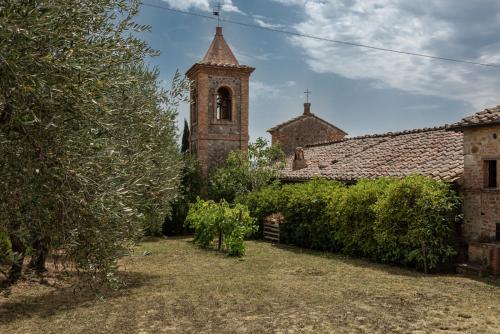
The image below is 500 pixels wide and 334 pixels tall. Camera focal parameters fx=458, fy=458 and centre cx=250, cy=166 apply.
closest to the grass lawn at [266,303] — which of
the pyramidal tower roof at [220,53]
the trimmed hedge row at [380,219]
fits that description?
the trimmed hedge row at [380,219]

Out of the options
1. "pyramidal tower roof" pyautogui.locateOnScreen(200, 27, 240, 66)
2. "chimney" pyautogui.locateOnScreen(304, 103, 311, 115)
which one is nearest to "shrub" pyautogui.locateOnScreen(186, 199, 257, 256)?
"pyramidal tower roof" pyautogui.locateOnScreen(200, 27, 240, 66)

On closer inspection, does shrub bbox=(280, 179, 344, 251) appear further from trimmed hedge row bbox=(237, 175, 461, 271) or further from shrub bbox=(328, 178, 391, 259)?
shrub bbox=(328, 178, 391, 259)

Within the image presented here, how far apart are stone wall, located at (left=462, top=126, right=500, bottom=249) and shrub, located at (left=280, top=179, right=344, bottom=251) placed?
4.45 metres

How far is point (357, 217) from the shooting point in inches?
607

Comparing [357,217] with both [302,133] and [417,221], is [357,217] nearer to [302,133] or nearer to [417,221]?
[417,221]

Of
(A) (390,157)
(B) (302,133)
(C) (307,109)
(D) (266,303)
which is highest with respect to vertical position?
(C) (307,109)

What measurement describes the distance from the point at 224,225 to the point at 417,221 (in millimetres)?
7074

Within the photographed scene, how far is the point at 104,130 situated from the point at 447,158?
42.2 ft

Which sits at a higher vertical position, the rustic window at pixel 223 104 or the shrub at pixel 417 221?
the rustic window at pixel 223 104

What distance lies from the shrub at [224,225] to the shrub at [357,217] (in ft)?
10.7

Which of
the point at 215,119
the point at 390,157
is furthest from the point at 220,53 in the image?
the point at 390,157

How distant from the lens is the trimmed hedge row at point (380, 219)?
42.6ft

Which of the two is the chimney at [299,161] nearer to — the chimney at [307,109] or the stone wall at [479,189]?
the chimney at [307,109]

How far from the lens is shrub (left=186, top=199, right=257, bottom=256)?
16172mm
